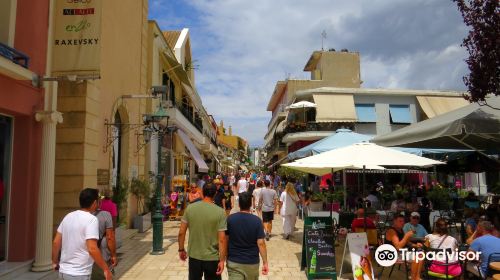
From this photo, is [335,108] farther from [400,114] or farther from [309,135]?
[400,114]

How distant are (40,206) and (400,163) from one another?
6392 mm

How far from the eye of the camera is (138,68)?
573 inches

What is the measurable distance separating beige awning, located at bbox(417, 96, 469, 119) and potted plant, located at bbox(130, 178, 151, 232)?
73.7 feet

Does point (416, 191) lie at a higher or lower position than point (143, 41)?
lower

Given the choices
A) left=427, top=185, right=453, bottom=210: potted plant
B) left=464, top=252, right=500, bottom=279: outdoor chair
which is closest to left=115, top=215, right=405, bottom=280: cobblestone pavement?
left=464, top=252, right=500, bottom=279: outdoor chair

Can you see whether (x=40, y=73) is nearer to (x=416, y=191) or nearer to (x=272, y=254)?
(x=272, y=254)

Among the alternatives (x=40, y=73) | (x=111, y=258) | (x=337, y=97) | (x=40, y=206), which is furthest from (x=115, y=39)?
(x=337, y=97)

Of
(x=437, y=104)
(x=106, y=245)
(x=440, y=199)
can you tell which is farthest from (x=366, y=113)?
(x=106, y=245)

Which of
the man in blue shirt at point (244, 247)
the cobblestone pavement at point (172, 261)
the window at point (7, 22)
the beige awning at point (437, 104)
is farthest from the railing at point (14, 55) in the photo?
the beige awning at point (437, 104)

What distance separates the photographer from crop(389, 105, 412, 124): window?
1183 inches

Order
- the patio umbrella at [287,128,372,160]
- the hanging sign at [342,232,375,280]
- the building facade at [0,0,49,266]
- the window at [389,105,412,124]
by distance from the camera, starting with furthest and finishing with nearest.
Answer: the window at [389,105,412,124], the patio umbrella at [287,128,372,160], the building facade at [0,0,49,266], the hanging sign at [342,232,375,280]

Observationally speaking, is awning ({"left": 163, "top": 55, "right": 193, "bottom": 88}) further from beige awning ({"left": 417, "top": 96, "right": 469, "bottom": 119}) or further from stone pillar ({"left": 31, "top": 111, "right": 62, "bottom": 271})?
beige awning ({"left": 417, "top": 96, "right": 469, "bottom": 119})

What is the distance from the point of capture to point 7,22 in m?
7.14

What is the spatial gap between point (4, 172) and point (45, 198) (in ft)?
2.84
